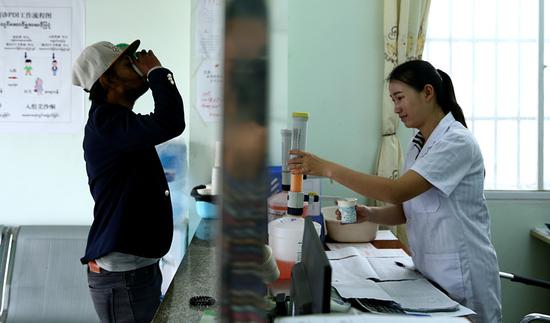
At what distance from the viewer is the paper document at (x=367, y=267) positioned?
1350 millimetres

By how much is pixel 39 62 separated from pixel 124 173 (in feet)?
4.63

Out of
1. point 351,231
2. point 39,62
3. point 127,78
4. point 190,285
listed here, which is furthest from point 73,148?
point 351,231

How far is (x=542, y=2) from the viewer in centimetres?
260

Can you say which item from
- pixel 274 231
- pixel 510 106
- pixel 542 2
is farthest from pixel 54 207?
pixel 542 2

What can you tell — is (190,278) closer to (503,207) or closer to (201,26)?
(201,26)

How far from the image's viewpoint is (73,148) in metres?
2.56

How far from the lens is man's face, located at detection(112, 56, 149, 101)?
149 centimetres

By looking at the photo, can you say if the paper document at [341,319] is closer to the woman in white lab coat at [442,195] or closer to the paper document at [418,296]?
the paper document at [418,296]

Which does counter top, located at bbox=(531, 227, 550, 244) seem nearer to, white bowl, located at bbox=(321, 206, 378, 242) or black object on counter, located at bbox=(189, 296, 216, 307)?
white bowl, located at bbox=(321, 206, 378, 242)

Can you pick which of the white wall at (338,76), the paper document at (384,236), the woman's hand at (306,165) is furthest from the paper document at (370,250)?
the white wall at (338,76)

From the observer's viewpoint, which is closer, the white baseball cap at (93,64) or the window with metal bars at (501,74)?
the white baseball cap at (93,64)

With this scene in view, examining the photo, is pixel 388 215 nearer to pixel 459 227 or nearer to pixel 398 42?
pixel 459 227

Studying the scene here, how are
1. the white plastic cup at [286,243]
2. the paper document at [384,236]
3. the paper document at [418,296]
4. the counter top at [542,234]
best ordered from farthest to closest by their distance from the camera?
the counter top at [542,234] → the paper document at [384,236] → the white plastic cup at [286,243] → the paper document at [418,296]

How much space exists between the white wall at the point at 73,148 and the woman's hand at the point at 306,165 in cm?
131
